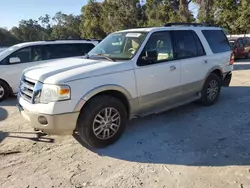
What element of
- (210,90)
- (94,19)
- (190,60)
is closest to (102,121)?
(190,60)

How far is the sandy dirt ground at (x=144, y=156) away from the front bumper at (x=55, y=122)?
0.45 m

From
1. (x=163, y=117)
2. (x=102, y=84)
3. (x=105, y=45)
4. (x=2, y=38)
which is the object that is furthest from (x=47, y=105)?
(x=2, y=38)

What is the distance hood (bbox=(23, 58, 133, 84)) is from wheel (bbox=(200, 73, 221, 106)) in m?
2.43

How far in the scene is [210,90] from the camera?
6078 millimetres

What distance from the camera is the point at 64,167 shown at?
3.62 metres

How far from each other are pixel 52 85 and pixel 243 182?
2783 mm

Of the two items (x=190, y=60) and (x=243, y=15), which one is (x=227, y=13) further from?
(x=190, y=60)

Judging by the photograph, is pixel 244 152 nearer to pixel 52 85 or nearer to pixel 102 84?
pixel 102 84

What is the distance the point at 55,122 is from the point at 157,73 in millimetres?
2006

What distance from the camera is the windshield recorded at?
177 inches

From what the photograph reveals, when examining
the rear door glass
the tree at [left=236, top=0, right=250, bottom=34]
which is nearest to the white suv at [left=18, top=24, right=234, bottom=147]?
the rear door glass

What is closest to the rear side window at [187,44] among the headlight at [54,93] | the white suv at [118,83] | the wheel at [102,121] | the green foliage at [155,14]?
the white suv at [118,83]

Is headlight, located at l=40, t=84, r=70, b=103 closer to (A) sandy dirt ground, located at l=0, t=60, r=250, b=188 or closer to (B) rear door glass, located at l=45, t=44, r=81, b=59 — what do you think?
(A) sandy dirt ground, located at l=0, t=60, r=250, b=188

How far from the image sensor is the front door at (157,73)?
446 cm
